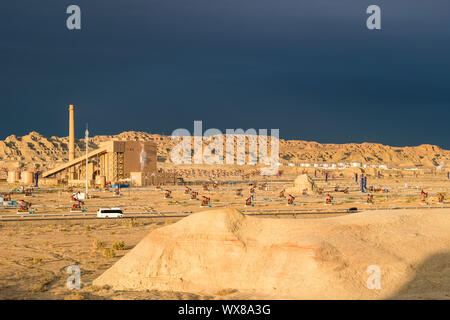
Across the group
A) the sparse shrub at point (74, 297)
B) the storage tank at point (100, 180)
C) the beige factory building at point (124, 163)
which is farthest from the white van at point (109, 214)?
the beige factory building at point (124, 163)

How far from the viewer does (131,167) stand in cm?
9112

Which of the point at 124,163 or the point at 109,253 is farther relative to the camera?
the point at 124,163

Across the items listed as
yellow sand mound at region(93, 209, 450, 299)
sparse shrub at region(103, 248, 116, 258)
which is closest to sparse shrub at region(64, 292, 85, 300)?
yellow sand mound at region(93, 209, 450, 299)

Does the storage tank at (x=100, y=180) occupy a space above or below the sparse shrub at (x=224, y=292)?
above

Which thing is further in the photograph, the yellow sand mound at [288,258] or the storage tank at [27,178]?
the storage tank at [27,178]

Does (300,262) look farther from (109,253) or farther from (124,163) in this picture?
Answer: (124,163)

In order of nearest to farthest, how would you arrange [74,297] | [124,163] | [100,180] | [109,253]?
1. [74,297]
2. [109,253]
3. [100,180]
4. [124,163]

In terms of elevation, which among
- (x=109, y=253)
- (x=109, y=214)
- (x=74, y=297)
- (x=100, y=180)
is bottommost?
(x=109, y=253)

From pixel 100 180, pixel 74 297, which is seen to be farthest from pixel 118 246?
Result: pixel 100 180

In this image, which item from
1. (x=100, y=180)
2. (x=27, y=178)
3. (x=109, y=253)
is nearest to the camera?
(x=109, y=253)

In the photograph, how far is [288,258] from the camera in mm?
15445

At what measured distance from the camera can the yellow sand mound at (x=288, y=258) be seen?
1478 cm

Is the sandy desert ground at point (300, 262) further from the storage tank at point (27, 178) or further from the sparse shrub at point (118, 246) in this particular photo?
the storage tank at point (27, 178)
